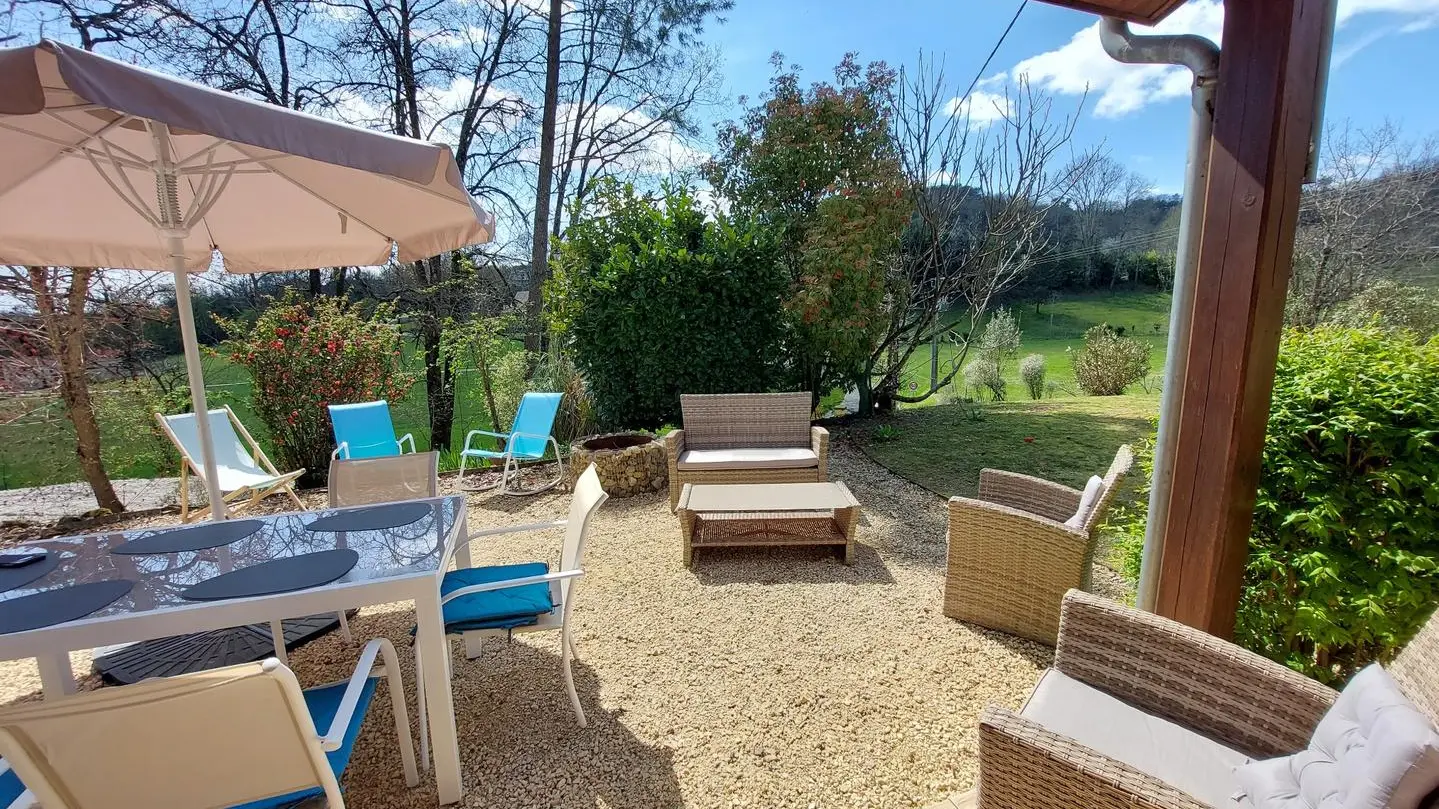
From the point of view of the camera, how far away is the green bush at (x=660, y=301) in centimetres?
555

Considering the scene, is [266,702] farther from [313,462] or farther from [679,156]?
[679,156]

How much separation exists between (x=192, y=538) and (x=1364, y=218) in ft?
43.8

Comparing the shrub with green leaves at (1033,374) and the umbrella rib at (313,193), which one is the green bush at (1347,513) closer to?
the umbrella rib at (313,193)

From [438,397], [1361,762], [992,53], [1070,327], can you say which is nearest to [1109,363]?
[992,53]

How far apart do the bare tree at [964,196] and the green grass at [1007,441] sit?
1.06 meters

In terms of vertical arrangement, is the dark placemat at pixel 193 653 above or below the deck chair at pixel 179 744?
below

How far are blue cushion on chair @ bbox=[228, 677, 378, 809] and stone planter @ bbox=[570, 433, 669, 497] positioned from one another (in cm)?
301

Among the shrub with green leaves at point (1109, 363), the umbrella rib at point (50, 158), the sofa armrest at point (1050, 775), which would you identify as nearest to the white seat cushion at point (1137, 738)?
the sofa armrest at point (1050, 775)

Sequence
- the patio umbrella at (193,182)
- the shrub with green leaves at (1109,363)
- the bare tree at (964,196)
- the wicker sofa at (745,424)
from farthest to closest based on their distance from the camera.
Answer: the shrub with green leaves at (1109,363), the bare tree at (964,196), the wicker sofa at (745,424), the patio umbrella at (193,182)

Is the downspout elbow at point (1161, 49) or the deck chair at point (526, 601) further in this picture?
the deck chair at point (526, 601)

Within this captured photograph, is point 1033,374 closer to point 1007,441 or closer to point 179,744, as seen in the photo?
point 1007,441

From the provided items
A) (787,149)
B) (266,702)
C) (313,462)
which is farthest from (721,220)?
(266,702)

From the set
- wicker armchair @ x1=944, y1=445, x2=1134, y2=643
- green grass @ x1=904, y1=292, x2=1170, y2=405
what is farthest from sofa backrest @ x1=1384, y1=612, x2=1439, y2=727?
green grass @ x1=904, y1=292, x2=1170, y2=405

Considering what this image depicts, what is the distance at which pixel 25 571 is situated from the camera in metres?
1.81
